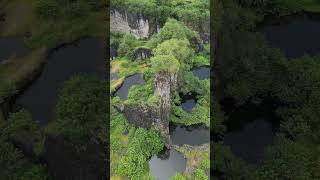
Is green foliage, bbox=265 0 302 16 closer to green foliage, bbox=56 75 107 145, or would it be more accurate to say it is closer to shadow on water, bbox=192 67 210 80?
shadow on water, bbox=192 67 210 80

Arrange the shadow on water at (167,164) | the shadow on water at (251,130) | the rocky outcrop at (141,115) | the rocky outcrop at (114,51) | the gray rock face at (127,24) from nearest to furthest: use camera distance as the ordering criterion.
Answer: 1. the shadow on water at (167,164)
2. the rocky outcrop at (141,115)
3. the rocky outcrop at (114,51)
4. the gray rock face at (127,24)
5. the shadow on water at (251,130)

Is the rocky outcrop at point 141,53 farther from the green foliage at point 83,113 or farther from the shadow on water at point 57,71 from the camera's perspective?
the shadow on water at point 57,71

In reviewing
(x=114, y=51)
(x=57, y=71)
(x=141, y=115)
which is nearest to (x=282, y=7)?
(x=57, y=71)

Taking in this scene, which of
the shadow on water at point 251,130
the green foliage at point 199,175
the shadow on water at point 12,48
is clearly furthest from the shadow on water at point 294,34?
the shadow on water at point 12,48

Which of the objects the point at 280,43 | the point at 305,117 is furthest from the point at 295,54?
the point at 305,117

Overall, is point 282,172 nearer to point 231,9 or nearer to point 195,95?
point 195,95

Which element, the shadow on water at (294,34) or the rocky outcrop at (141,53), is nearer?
the rocky outcrop at (141,53)
